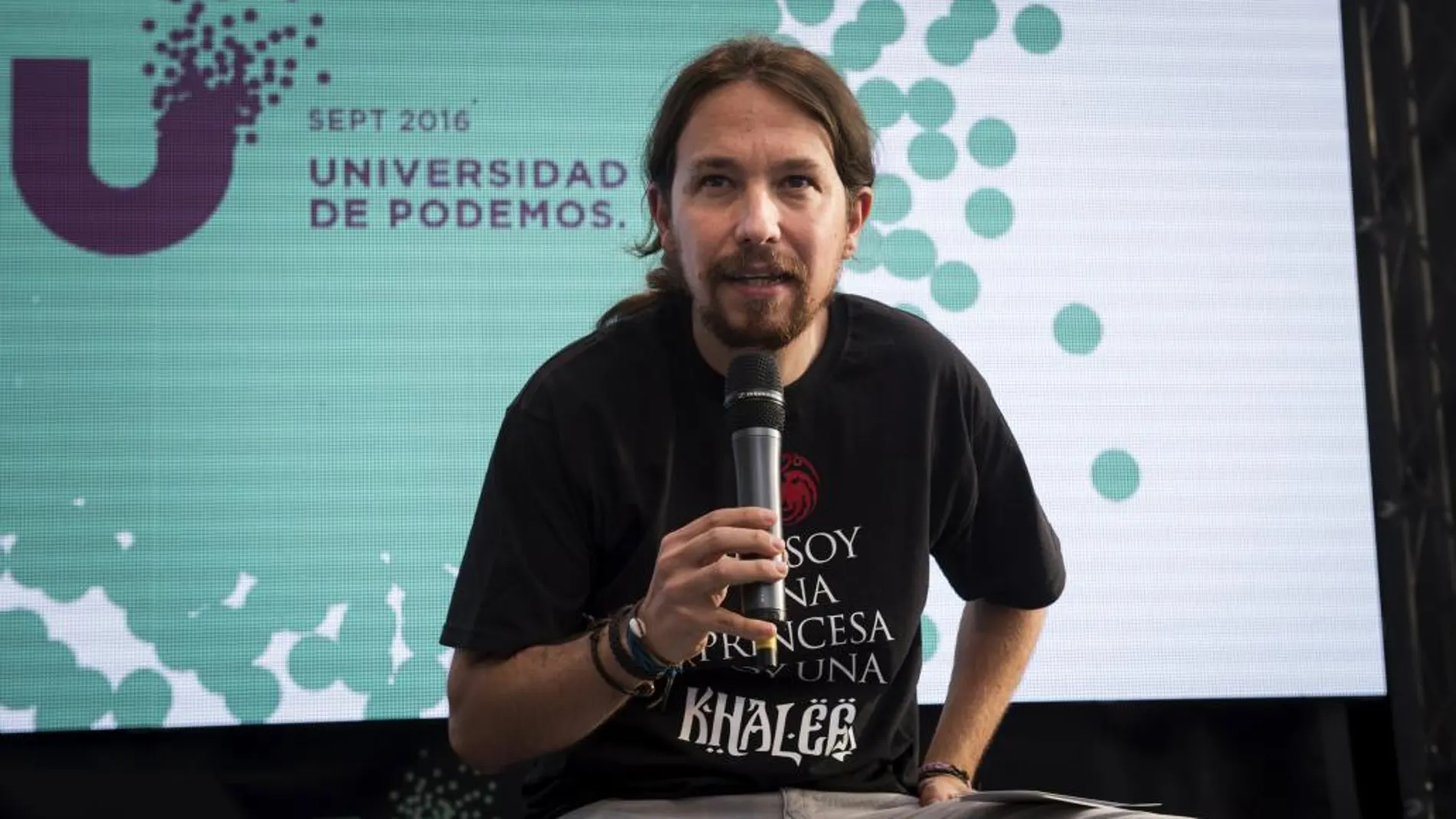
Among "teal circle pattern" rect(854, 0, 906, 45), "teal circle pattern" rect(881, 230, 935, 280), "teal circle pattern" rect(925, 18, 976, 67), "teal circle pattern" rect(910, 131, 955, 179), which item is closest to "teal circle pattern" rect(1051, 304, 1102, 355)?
"teal circle pattern" rect(881, 230, 935, 280)

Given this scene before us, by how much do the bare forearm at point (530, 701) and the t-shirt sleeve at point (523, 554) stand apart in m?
0.03

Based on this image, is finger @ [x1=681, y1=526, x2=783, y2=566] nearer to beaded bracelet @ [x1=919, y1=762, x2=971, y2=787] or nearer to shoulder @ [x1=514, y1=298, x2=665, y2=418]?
shoulder @ [x1=514, y1=298, x2=665, y2=418]

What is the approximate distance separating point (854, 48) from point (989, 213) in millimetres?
489

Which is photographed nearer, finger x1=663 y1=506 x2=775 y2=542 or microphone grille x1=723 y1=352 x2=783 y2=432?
finger x1=663 y1=506 x2=775 y2=542

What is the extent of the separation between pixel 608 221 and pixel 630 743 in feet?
5.49

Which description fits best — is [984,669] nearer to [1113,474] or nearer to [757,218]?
[757,218]

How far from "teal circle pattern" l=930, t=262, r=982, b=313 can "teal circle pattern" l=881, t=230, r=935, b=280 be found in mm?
29

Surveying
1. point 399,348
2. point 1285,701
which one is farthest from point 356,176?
point 1285,701

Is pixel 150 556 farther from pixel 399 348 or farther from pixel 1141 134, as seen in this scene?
pixel 1141 134

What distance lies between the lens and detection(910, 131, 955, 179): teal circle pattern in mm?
3307

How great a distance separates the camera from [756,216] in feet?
5.67

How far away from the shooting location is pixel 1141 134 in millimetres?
3387

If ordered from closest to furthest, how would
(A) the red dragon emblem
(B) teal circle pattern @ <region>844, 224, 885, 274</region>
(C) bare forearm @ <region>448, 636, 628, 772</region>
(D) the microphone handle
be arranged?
(D) the microphone handle
(C) bare forearm @ <region>448, 636, 628, 772</region>
(A) the red dragon emblem
(B) teal circle pattern @ <region>844, 224, 885, 274</region>

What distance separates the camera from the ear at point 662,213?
192 centimetres
